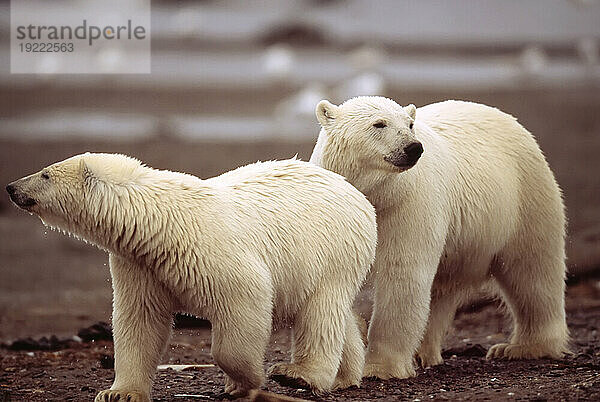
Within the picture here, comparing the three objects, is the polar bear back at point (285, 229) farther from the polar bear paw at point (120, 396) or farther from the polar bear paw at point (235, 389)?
the polar bear paw at point (120, 396)

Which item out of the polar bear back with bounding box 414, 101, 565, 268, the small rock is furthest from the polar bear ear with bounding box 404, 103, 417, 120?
the small rock

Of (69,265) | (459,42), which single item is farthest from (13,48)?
(459,42)

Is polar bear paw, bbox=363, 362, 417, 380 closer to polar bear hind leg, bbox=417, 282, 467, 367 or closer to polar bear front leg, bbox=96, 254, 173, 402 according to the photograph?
polar bear hind leg, bbox=417, 282, 467, 367

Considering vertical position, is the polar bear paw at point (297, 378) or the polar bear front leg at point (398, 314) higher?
the polar bear front leg at point (398, 314)

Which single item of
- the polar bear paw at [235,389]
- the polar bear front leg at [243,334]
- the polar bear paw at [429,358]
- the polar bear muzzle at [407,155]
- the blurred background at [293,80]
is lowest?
the polar bear paw at [235,389]

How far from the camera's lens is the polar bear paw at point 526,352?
7188 millimetres

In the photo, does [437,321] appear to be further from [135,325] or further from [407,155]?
[135,325]

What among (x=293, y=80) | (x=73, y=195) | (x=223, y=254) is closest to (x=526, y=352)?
(x=223, y=254)

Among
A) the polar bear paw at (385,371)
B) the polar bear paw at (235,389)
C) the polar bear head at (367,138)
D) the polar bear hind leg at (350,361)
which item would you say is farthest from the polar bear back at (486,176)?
the polar bear paw at (235,389)

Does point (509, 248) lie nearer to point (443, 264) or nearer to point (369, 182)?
point (443, 264)

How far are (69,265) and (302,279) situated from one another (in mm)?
7565

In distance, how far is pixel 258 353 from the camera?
5.46 metres

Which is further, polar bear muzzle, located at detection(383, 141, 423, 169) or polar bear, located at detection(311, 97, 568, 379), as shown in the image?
polar bear, located at detection(311, 97, 568, 379)

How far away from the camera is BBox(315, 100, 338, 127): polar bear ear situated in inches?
248
